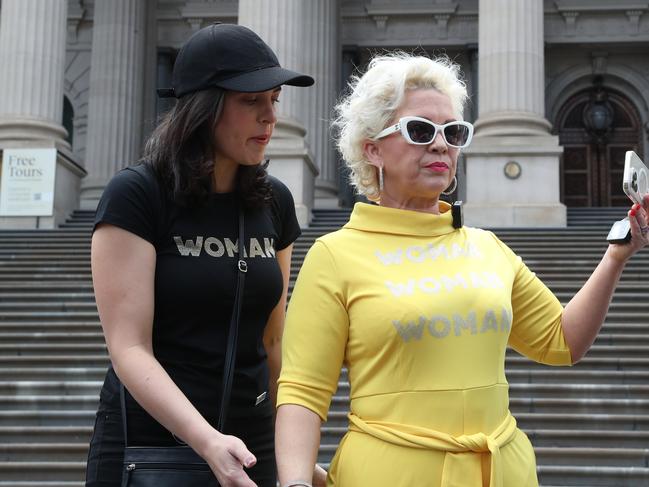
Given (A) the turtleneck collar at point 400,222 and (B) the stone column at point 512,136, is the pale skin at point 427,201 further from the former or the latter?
(B) the stone column at point 512,136

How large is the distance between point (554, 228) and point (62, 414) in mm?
9946

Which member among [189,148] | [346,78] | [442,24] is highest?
[442,24]

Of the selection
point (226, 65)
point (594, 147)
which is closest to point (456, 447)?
point (226, 65)

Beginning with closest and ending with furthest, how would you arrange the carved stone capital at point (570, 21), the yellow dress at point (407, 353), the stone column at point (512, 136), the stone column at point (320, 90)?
the yellow dress at point (407, 353), the stone column at point (512, 136), the stone column at point (320, 90), the carved stone capital at point (570, 21)

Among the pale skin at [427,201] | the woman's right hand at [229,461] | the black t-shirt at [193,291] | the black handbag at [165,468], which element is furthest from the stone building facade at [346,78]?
the woman's right hand at [229,461]

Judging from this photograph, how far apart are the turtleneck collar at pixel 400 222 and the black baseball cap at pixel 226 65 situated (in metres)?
0.44

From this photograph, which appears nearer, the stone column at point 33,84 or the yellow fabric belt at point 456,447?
the yellow fabric belt at point 456,447

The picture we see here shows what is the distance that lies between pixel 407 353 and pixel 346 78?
2305 cm

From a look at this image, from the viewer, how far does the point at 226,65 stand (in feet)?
8.39

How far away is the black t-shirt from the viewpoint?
250 centimetres

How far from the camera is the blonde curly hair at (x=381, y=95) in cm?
253

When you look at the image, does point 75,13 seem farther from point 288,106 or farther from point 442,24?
point 288,106

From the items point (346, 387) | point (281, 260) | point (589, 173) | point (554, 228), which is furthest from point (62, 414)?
point (589, 173)

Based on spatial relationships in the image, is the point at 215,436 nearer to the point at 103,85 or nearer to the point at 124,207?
the point at 124,207
